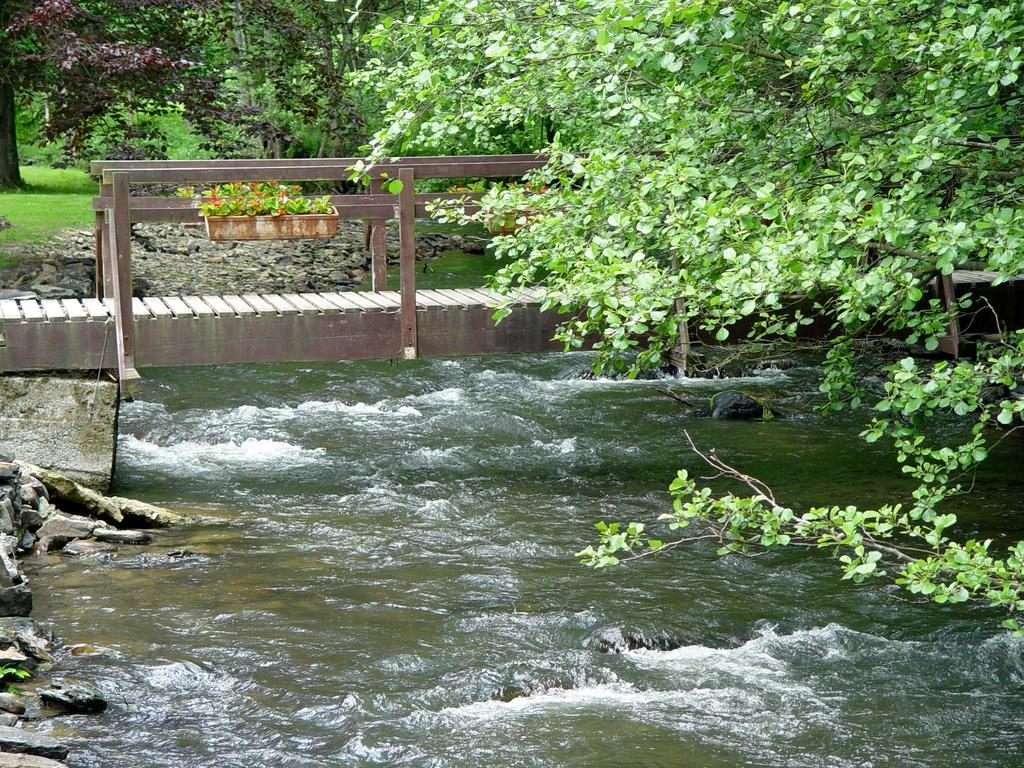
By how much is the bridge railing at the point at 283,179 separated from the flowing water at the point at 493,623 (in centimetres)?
153

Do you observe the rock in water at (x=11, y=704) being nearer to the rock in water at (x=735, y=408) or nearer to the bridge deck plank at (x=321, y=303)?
the bridge deck plank at (x=321, y=303)

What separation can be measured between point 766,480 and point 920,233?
580 cm

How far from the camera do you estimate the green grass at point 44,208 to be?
2016cm

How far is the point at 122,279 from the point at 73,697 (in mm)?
4229

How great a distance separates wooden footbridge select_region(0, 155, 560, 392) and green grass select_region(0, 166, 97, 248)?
10244mm

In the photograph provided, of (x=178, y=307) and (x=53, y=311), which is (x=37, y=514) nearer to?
(x=53, y=311)

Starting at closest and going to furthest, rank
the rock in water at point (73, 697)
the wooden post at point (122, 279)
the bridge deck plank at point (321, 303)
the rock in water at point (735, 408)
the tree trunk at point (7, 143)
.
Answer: the rock in water at point (73, 697)
the wooden post at point (122, 279)
the bridge deck plank at point (321, 303)
the rock in water at point (735, 408)
the tree trunk at point (7, 143)

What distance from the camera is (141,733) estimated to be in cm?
581

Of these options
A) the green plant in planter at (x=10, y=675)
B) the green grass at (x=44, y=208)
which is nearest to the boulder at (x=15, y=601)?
the green plant in planter at (x=10, y=675)

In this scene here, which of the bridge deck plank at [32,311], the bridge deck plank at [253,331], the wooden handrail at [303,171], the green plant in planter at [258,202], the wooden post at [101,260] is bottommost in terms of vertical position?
the bridge deck plank at [253,331]

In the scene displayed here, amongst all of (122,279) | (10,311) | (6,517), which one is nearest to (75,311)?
(10,311)

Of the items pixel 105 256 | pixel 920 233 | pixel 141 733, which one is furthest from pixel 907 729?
pixel 105 256

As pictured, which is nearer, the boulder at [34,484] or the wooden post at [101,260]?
the boulder at [34,484]

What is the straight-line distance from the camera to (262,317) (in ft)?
32.4
